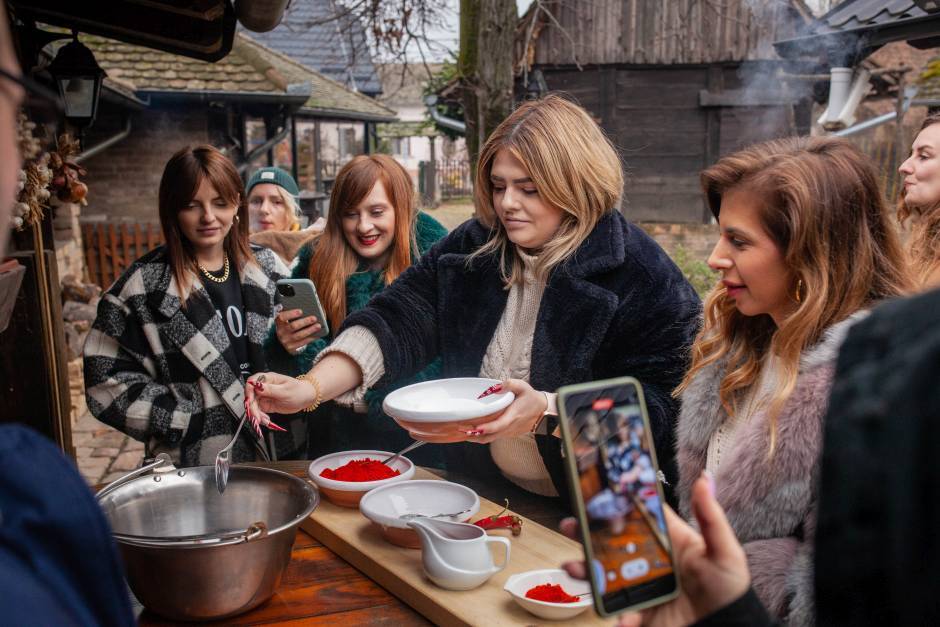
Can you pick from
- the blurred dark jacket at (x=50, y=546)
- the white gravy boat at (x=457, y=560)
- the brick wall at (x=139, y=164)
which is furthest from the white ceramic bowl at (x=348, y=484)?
the brick wall at (x=139, y=164)

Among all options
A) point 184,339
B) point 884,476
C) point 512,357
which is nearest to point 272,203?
point 184,339

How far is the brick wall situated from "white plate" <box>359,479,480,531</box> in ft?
31.9

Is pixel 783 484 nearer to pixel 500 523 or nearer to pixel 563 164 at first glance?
pixel 500 523

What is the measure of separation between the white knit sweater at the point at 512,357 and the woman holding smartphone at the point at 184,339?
2.82 ft

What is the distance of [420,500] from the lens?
2.14 m

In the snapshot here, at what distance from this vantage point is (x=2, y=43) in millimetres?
663

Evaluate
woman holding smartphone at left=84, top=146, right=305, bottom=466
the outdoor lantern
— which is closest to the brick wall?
the outdoor lantern

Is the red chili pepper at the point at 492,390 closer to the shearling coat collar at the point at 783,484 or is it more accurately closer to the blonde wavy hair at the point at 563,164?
the blonde wavy hair at the point at 563,164

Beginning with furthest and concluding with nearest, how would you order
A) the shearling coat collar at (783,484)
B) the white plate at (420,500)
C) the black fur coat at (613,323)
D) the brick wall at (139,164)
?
the brick wall at (139,164) → the black fur coat at (613,323) → the white plate at (420,500) → the shearling coat collar at (783,484)

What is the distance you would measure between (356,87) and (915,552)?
79.4ft

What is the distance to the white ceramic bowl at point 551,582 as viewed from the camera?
162 centimetres

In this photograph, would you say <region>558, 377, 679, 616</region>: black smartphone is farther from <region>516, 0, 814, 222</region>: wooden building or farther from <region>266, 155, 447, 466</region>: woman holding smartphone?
<region>516, 0, 814, 222</region>: wooden building

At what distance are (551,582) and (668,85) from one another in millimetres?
13487

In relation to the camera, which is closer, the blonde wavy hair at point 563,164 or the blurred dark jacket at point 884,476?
the blurred dark jacket at point 884,476
